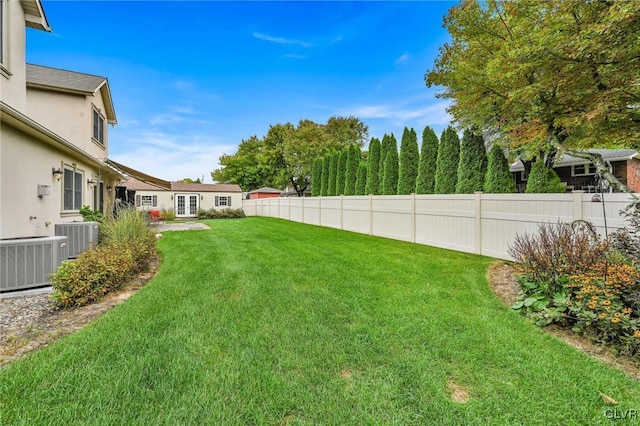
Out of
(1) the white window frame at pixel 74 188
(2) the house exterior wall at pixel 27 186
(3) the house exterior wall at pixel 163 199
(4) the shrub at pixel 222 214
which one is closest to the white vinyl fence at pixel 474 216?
(2) the house exterior wall at pixel 27 186

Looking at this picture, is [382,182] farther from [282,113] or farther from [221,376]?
[282,113]

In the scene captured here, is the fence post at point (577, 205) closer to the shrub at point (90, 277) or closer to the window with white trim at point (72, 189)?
the shrub at point (90, 277)

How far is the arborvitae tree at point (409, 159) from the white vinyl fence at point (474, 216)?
1.97 meters

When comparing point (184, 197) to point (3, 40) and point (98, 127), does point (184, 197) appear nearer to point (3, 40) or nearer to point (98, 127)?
point (98, 127)

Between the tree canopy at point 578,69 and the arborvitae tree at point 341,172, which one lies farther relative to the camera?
the arborvitae tree at point 341,172

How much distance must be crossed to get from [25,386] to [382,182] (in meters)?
12.7

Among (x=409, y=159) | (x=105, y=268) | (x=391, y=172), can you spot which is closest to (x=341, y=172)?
(x=391, y=172)

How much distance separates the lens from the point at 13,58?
21.5 ft

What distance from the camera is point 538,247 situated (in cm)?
432

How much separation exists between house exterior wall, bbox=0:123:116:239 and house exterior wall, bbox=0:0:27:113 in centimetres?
137

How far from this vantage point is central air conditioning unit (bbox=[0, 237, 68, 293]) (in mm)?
4520

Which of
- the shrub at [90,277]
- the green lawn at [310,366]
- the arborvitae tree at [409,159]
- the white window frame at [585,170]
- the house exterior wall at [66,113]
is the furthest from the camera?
the white window frame at [585,170]

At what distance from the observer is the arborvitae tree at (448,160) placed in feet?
33.3

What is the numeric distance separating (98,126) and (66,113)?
5.79ft
